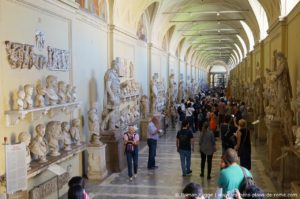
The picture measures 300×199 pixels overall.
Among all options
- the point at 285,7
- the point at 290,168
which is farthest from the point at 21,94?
the point at 285,7

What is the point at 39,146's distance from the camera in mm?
8023

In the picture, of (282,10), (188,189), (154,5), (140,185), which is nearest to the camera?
(188,189)

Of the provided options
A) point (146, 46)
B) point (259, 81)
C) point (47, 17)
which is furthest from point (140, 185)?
point (146, 46)

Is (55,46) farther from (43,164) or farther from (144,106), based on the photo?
(144,106)

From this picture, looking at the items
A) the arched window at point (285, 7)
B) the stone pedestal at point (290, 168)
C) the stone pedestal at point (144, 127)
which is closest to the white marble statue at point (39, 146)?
the stone pedestal at point (290, 168)

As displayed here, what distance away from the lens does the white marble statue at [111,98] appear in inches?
482

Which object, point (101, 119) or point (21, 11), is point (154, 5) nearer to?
point (101, 119)

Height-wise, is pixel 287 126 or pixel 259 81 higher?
pixel 259 81

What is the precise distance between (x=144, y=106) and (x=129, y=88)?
95.0 inches

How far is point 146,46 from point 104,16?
752cm

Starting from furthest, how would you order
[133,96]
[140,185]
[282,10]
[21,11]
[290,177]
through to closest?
[133,96]
[282,10]
[140,185]
[290,177]
[21,11]

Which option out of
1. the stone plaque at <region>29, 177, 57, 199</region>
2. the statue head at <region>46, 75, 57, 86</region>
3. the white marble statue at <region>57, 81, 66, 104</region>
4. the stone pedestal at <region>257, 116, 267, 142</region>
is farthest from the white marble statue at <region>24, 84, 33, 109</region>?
the stone pedestal at <region>257, 116, 267, 142</region>

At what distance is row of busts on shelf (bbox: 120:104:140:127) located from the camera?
50.9ft

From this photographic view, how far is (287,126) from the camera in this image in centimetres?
1069
